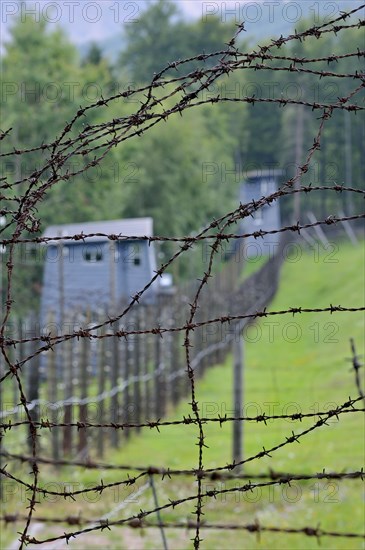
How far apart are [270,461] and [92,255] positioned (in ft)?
57.6

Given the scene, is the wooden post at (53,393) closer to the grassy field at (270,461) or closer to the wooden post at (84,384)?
the grassy field at (270,461)

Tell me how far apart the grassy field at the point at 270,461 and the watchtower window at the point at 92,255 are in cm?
537

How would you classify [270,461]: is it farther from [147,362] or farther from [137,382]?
[147,362]

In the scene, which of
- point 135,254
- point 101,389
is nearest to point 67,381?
point 101,389

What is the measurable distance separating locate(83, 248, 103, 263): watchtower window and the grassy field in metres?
5.37

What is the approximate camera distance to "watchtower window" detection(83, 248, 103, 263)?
93.9ft

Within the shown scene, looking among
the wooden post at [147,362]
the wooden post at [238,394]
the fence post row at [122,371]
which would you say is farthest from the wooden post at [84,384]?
the wooden post at [147,362]

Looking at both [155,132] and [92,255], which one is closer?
[92,255]

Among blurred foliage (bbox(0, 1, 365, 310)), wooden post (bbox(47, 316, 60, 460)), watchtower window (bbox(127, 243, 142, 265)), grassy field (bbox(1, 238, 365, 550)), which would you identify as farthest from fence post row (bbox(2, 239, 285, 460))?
blurred foliage (bbox(0, 1, 365, 310))

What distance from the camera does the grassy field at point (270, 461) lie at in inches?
383

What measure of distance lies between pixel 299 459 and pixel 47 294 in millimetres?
19645

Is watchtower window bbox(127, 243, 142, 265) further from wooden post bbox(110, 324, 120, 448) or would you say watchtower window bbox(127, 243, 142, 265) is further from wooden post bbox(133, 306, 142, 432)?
wooden post bbox(110, 324, 120, 448)

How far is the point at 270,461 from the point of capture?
43.2 feet

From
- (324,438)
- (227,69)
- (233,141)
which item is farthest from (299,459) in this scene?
(233,141)
